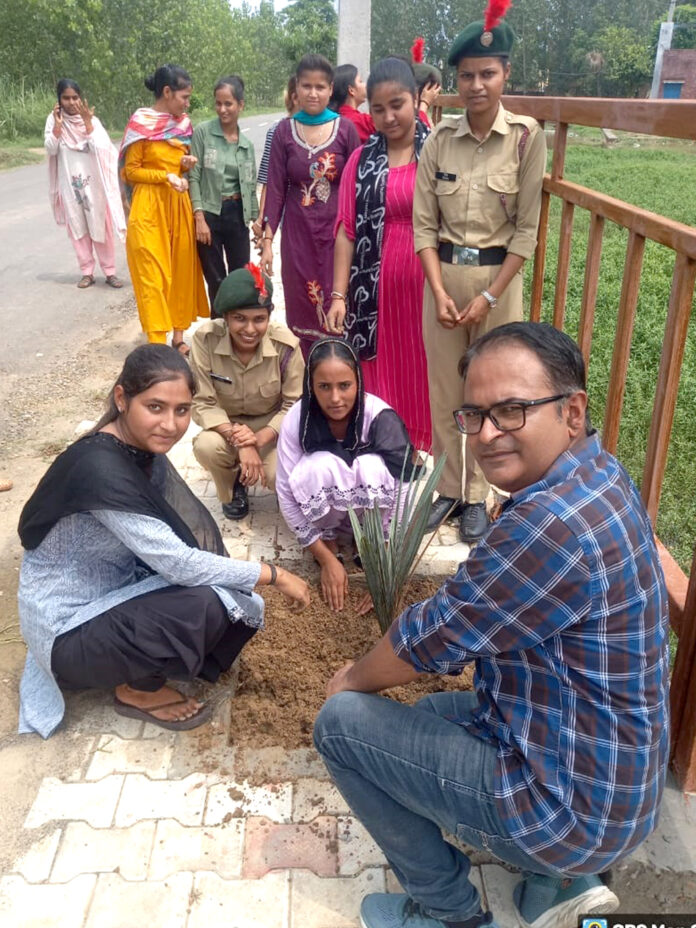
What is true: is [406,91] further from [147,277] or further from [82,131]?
[82,131]

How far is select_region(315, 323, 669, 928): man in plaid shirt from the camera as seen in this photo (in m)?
1.34

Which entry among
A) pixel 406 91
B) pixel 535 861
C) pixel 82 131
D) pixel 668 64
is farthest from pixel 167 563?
pixel 668 64

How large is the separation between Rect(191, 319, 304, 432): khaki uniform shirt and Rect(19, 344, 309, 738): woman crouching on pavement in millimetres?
1131

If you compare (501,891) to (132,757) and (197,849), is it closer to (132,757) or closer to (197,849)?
(197,849)

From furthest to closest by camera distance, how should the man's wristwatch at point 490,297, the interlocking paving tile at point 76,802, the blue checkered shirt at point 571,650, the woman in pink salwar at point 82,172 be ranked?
the woman in pink salwar at point 82,172 → the man's wristwatch at point 490,297 → the interlocking paving tile at point 76,802 → the blue checkered shirt at point 571,650

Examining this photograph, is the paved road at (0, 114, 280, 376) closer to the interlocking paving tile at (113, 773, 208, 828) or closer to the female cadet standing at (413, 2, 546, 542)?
the female cadet standing at (413, 2, 546, 542)

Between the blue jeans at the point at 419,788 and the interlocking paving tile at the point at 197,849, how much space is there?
0.42 m

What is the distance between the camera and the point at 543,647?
142 cm

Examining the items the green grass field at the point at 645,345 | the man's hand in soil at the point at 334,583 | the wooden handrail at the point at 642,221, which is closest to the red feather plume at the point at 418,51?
the green grass field at the point at 645,345

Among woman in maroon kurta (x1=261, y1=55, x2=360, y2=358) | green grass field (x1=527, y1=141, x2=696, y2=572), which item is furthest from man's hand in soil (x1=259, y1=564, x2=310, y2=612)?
woman in maroon kurta (x1=261, y1=55, x2=360, y2=358)

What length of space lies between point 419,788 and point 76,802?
1.02 meters

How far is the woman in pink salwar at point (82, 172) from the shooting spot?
6797 millimetres

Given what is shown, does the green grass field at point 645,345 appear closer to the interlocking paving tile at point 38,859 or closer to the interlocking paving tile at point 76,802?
the interlocking paving tile at point 76,802

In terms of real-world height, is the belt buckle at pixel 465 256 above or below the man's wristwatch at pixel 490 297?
above
